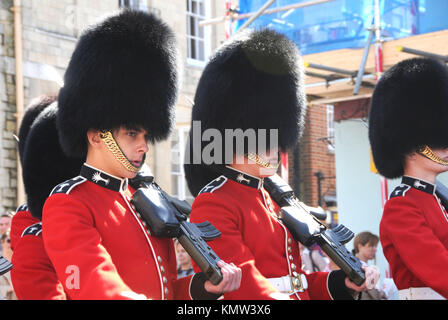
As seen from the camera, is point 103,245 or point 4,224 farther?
point 4,224

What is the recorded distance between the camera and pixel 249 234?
3.28 meters

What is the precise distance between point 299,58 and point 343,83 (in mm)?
3656

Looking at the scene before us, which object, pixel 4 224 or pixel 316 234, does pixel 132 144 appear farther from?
pixel 4 224

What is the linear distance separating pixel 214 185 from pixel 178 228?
51 centimetres

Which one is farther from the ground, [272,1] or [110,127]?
[272,1]

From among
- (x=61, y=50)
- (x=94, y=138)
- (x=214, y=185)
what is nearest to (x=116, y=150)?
(x=94, y=138)

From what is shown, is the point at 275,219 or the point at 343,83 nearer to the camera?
the point at 275,219

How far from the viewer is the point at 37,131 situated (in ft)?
13.3

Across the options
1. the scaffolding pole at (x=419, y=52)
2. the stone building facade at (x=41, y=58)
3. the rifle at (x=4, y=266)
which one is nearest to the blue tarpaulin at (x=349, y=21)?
the scaffolding pole at (x=419, y=52)

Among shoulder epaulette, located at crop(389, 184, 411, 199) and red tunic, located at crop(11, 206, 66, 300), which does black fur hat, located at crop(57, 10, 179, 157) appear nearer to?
red tunic, located at crop(11, 206, 66, 300)

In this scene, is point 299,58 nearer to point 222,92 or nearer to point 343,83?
point 222,92

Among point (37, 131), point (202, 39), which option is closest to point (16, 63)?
point (202, 39)
